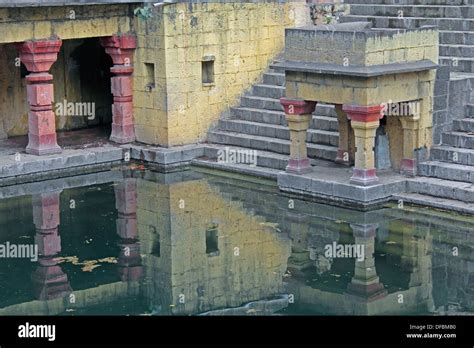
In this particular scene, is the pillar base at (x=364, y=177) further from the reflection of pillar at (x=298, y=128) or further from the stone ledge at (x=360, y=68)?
the stone ledge at (x=360, y=68)

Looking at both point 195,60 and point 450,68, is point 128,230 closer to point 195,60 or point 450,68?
point 195,60

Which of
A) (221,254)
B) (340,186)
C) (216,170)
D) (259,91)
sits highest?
(259,91)

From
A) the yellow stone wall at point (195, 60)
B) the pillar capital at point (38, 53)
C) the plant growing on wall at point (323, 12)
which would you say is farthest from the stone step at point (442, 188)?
the pillar capital at point (38, 53)

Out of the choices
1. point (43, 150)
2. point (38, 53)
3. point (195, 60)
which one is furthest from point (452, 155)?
point (38, 53)

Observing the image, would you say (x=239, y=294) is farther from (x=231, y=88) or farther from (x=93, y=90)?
(x=93, y=90)

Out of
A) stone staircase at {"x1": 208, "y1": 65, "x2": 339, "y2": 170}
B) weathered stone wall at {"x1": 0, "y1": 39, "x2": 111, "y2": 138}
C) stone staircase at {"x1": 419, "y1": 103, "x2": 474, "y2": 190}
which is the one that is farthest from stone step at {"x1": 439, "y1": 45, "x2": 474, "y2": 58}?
weathered stone wall at {"x1": 0, "y1": 39, "x2": 111, "y2": 138}

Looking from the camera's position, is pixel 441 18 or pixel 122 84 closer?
pixel 441 18

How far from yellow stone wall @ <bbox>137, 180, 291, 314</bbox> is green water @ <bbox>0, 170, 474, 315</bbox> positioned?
0.04 feet

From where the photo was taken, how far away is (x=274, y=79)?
18406 millimetres

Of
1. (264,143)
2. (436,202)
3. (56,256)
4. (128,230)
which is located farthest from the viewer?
(264,143)

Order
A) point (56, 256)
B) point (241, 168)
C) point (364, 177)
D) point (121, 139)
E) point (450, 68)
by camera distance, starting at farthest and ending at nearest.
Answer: point (121, 139)
point (241, 168)
point (450, 68)
point (364, 177)
point (56, 256)

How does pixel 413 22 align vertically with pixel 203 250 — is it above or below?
above

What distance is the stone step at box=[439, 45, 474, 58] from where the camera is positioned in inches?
644

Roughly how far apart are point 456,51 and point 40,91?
19.9ft
